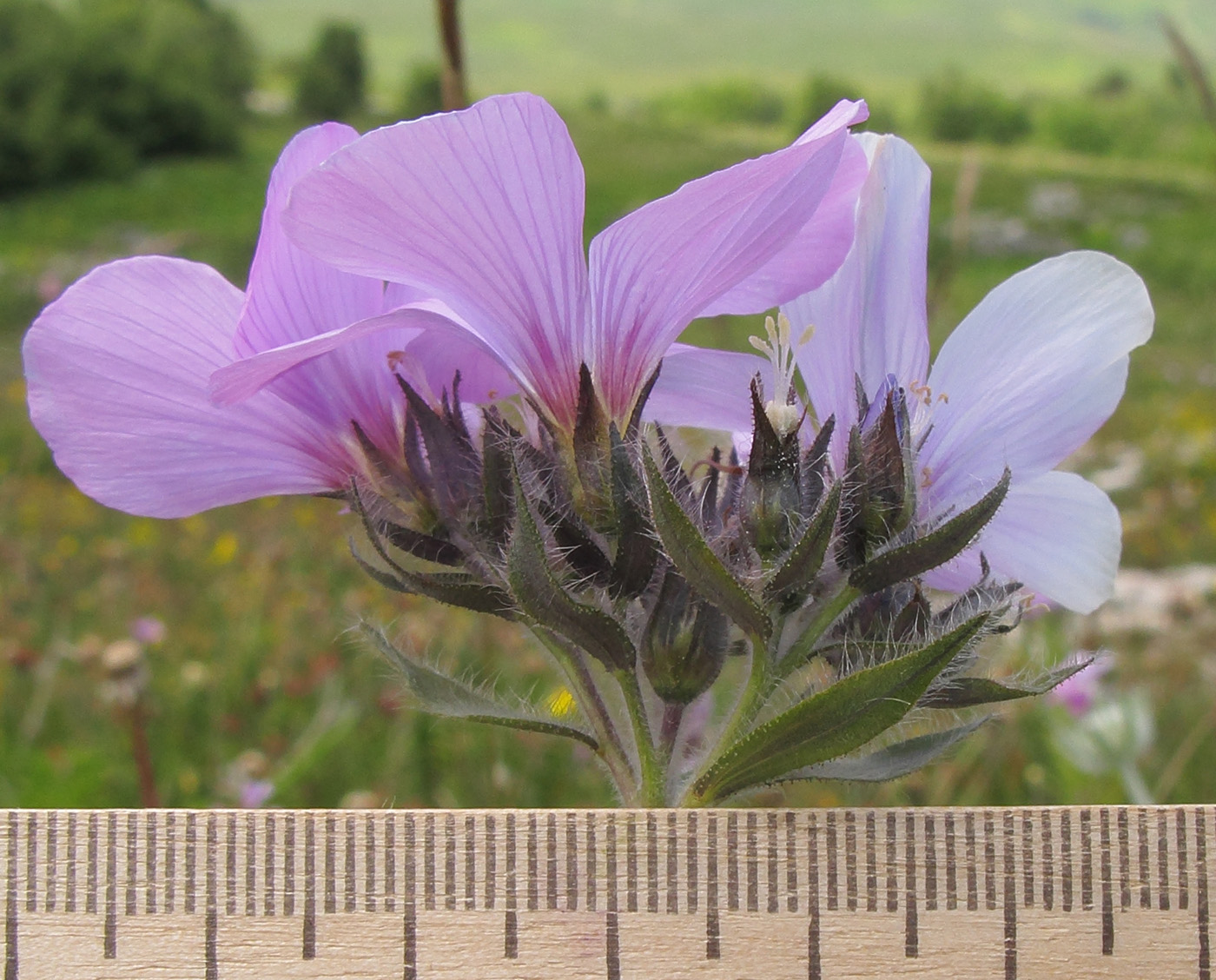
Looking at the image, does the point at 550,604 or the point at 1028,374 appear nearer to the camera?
the point at 550,604

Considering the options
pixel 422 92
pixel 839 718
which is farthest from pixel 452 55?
pixel 422 92

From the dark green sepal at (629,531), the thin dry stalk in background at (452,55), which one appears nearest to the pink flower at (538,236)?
the dark green sepal at (629,531)

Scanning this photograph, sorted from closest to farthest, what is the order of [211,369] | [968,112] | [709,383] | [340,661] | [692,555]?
[692,555], [211,369], [709,383], [340,661], [968,112]

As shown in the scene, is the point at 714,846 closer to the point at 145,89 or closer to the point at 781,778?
the point at 781,778

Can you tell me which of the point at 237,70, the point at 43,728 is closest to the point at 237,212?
the point at 237,70

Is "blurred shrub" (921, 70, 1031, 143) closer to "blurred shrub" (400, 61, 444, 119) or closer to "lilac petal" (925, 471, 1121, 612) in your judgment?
"blurred shrub" (400, 61, 444, 119)

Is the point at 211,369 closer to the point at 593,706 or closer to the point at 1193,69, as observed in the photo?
the point at 593,706

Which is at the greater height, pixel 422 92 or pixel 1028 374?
pixel 422 92
